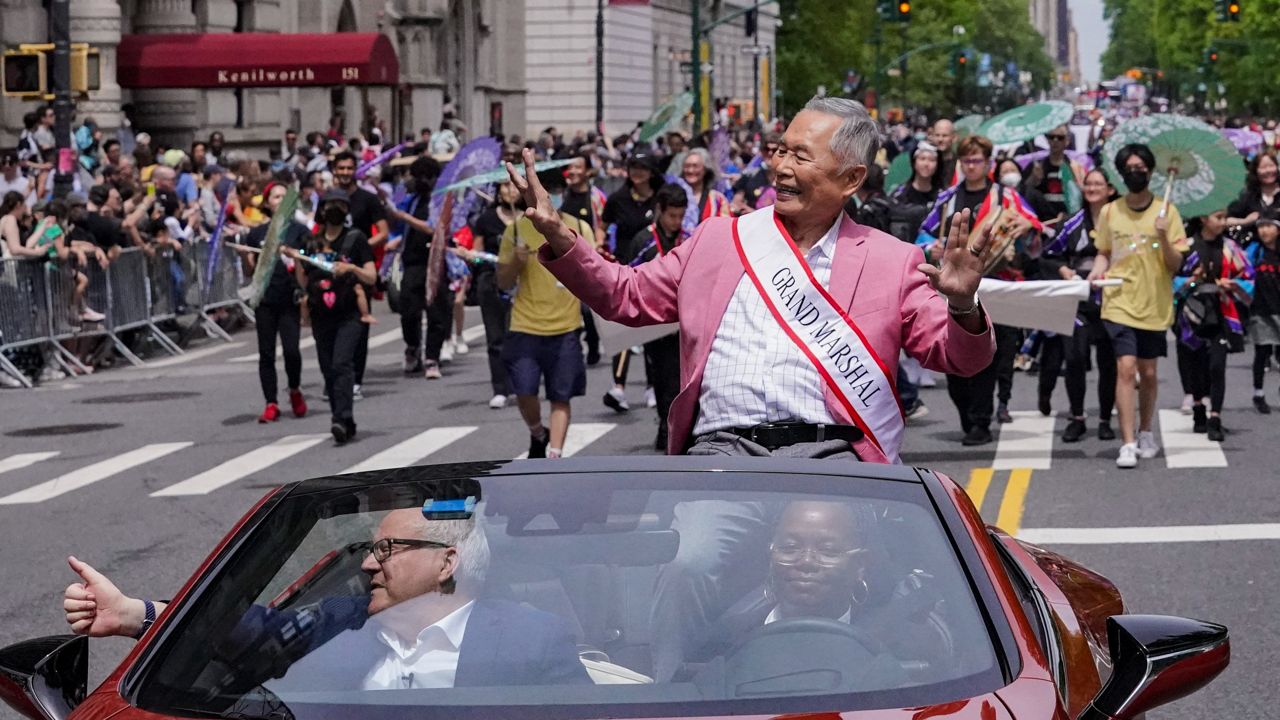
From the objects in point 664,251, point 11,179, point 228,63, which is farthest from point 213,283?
point 228,63

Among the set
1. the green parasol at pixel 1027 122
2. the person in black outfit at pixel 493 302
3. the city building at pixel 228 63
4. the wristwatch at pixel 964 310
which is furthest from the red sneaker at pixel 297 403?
the city building at pixel 228 63

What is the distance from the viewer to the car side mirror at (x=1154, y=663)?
3.74m

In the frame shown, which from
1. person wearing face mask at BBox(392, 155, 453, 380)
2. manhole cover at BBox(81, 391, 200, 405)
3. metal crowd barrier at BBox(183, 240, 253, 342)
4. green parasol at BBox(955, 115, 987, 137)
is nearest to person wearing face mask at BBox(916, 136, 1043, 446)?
person wearing face mask at BBox(392, 155, 453, 380)

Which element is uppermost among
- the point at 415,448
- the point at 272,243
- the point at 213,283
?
the point at 272,243

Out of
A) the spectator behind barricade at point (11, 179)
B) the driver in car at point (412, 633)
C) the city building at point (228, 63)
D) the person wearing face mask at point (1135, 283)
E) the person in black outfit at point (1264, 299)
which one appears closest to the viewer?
the driver in car at point (412, 633)

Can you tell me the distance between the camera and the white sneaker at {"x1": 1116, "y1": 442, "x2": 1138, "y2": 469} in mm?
12844

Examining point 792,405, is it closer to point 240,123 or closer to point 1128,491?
point 1128,491

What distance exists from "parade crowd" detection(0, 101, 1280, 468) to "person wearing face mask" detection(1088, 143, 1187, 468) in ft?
0.04

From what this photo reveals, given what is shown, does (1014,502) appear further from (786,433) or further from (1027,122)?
(1027,122)

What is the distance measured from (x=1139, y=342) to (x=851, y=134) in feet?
25.7

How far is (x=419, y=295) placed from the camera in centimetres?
1994

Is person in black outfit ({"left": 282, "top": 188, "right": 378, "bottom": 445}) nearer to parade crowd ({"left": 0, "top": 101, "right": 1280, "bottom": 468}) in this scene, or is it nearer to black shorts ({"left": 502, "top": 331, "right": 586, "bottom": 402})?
parade crowd ({"left": 0, "top": 101, "right": 1280, "bottom": 468})

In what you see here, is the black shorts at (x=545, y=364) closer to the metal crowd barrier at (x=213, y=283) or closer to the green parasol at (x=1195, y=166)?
the green parasol at (x=1195, y=166)

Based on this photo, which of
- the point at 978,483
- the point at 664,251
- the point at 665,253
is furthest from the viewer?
the point at 664,251
